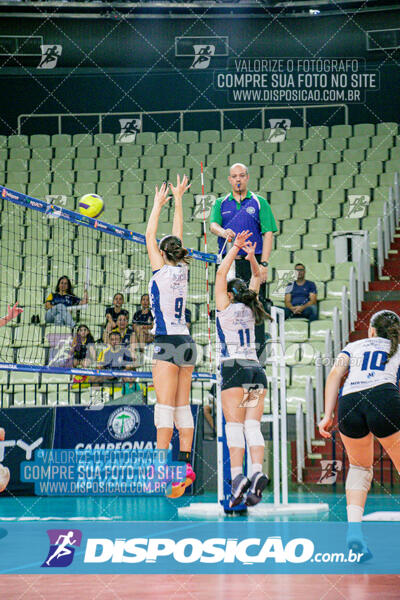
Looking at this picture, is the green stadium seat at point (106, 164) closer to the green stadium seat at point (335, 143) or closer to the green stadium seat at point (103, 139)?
the green stadium seat at point (103, 139)

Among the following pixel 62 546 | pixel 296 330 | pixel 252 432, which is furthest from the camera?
pixel 296 330

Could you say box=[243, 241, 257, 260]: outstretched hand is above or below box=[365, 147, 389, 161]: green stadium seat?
below

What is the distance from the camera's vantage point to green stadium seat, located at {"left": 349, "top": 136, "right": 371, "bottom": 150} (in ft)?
57.2

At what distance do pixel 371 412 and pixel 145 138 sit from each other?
43.4 ft

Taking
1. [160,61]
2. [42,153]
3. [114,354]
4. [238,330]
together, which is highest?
[160,61]

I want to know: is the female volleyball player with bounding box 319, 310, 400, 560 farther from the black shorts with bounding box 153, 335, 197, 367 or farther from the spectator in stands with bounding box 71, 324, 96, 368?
the spectator in stands with bounding box 71, 324, 96, 368

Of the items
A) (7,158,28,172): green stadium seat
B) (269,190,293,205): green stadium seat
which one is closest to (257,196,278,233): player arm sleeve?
(269,190,293,205): green stadium seat

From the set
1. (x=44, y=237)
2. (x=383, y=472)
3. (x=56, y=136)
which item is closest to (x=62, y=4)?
(x=56, y=136)

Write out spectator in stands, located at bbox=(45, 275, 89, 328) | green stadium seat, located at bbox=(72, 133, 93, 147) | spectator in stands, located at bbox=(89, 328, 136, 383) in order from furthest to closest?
green stadium seat, located at bbox=(72, 133, 93, 147)
spectator in stands, located at bbox=(45, 275, 89, 328)
spectator in stands, located at bbox=(89, 328, 136, 383)

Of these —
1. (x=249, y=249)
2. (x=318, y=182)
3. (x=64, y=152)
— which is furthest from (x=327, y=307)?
(x=64, y=152)

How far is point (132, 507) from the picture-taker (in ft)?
36.6

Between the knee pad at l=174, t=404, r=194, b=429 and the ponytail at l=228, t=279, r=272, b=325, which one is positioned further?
the ponytail at l=228, t=279, r=272, b=325

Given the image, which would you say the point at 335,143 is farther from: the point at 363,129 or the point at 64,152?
the point at 64,152

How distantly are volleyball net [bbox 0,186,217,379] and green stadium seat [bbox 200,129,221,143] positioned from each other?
2372 mm
